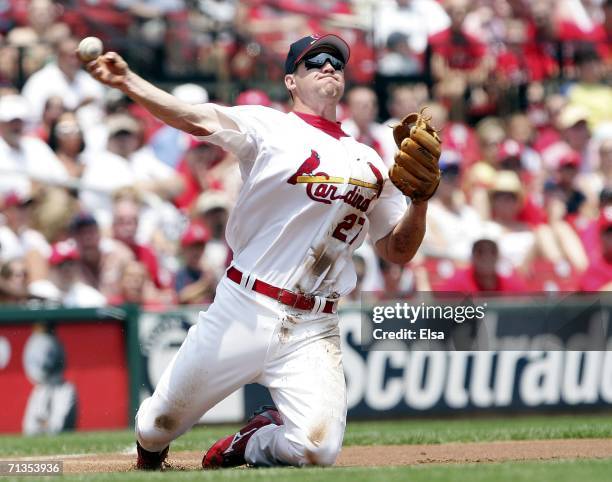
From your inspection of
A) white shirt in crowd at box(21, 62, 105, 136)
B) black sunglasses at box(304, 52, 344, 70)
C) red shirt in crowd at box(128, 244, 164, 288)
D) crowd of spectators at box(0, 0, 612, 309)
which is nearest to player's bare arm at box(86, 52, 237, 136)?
black sunglasses at box(304, 52, 344, 70)

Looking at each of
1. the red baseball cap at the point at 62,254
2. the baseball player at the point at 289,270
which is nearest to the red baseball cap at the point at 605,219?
the red baseball cap at the point at 62,254

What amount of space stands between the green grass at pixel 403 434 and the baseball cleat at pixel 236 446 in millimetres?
1608

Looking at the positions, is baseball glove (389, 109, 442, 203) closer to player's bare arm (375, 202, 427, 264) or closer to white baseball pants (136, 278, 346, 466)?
player's bare arm (375, 202, 427, 264)

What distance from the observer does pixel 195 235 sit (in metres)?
11.1

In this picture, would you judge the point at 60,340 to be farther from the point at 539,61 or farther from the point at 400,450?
the point at 539,61

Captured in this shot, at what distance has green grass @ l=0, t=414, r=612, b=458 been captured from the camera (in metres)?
8.38

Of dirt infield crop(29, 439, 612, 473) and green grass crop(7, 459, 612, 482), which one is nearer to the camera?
green grass crop(7, 459, 612, 482)

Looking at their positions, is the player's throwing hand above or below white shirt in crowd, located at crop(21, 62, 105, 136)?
above

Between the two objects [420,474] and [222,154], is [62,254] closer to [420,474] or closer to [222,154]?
[222,154]

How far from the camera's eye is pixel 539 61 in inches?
614

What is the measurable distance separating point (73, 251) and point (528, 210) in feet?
15.3

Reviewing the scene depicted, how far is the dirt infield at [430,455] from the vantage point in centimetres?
688

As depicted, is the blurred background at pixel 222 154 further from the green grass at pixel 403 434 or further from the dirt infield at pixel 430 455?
the dirt infield at pixel 430 455

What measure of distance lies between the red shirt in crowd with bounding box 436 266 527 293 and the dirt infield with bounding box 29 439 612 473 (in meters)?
2.68
